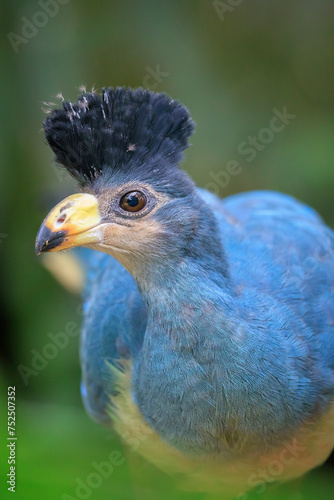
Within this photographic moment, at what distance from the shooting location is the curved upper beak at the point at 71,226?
6.25 feet

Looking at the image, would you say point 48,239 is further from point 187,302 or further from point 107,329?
point 107,329

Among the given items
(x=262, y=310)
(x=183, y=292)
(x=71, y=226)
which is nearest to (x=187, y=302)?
(x=183, y=292)

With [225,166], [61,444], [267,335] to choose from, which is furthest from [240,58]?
[61,444]

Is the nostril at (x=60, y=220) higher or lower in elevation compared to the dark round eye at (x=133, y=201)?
higher

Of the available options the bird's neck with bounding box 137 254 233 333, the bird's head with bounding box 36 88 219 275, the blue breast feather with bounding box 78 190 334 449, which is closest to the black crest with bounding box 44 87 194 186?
the bird's head with bounding box 36 88 219 275

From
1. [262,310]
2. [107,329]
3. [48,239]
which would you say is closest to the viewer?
[48,239]

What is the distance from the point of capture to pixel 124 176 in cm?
201

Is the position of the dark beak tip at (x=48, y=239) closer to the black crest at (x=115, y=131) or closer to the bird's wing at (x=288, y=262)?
the black crest at (x=115, y=131)

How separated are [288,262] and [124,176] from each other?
0.83 m

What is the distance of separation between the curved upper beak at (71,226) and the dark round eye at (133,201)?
0.10m

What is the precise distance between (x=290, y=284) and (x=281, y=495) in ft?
4.42

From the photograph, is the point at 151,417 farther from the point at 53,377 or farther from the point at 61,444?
the point at 53,377

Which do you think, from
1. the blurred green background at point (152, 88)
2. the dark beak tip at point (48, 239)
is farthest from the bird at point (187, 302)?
the blurred green background at point (152, 88)

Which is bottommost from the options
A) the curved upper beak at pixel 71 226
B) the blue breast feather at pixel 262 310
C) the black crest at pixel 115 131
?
the blue breast feather at pixel 262 310
